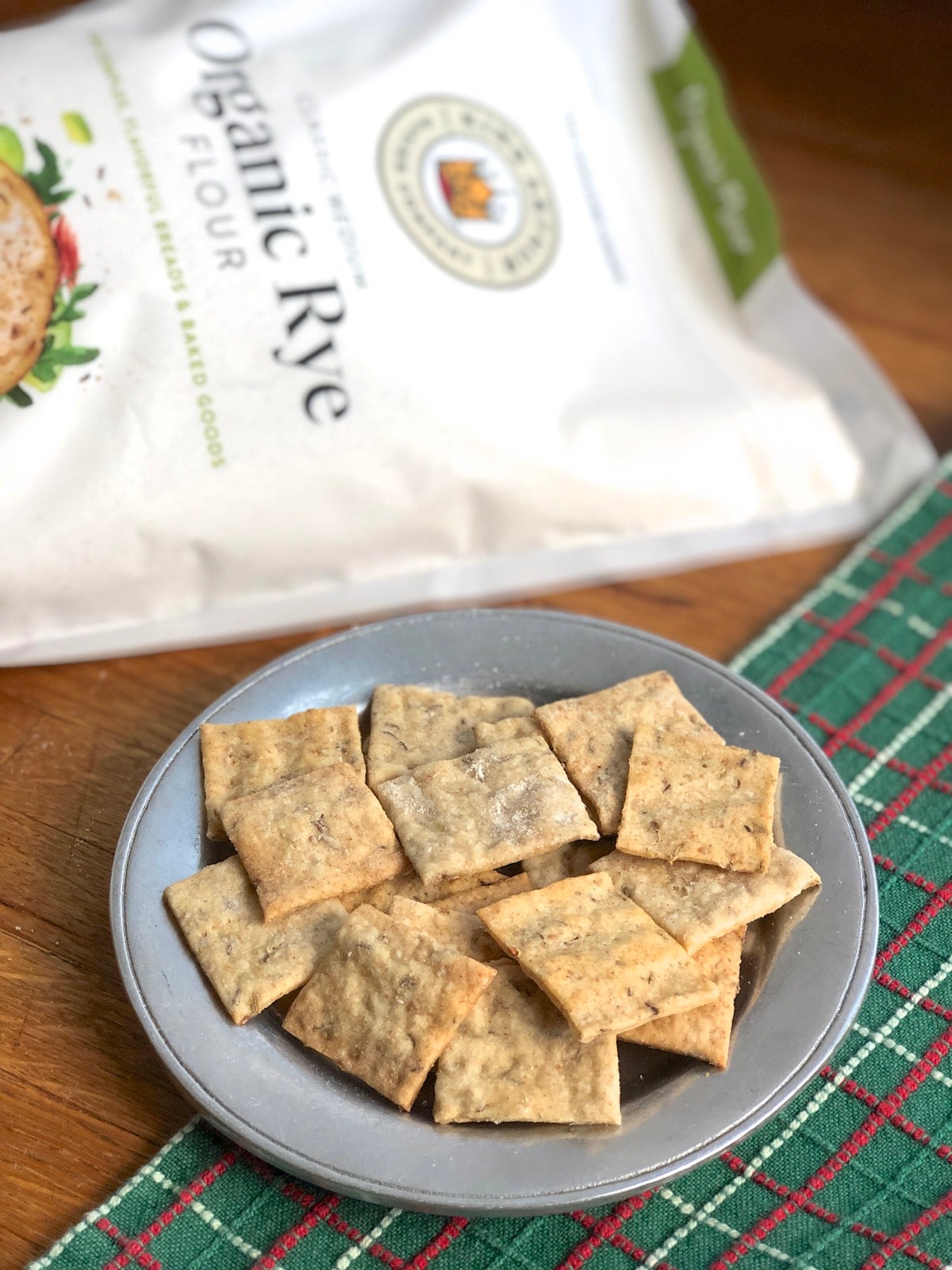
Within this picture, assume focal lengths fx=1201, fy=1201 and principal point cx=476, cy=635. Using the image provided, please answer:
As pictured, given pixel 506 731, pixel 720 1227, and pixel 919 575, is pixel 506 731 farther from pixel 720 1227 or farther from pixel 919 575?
pixel 919 575

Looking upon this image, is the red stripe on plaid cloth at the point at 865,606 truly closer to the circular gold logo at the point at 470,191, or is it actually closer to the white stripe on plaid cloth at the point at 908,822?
the white stripe on plaid cloth at the point at 908,822

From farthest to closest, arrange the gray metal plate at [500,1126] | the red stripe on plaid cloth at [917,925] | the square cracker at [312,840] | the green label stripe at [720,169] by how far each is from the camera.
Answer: the green label stripe at [720,169], the red stripe on plaid cloth at [917,925], the square cracker at [312,840], the gray metal plate at [500,1126]

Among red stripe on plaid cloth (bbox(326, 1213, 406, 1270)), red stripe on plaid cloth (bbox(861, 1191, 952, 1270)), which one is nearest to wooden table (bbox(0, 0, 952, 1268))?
red stripe on plaid cloth (bbox(326, 1213, 406, 1270))

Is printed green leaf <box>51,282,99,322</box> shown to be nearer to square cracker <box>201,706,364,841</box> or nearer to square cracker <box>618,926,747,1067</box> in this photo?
square cracker <box>201,706,364,841</box>

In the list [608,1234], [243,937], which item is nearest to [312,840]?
[243,937]

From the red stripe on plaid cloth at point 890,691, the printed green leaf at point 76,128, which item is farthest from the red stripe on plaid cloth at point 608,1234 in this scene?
the printed green leaf at point 76,128
